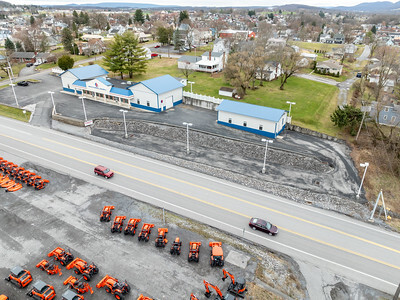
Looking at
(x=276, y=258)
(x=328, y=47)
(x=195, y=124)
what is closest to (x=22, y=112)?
(x=195, y=124)

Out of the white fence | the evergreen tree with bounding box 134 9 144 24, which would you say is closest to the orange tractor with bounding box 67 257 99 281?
the white fence

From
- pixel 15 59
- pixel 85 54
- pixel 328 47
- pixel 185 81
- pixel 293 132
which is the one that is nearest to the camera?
pixel 293 132

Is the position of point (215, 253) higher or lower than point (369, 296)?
higher

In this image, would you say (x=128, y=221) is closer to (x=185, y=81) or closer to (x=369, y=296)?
(x=369, y=296)

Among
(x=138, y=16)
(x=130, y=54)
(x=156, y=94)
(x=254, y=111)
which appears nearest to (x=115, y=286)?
(x=254, y=111)

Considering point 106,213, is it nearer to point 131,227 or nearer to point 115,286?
point 131,227
